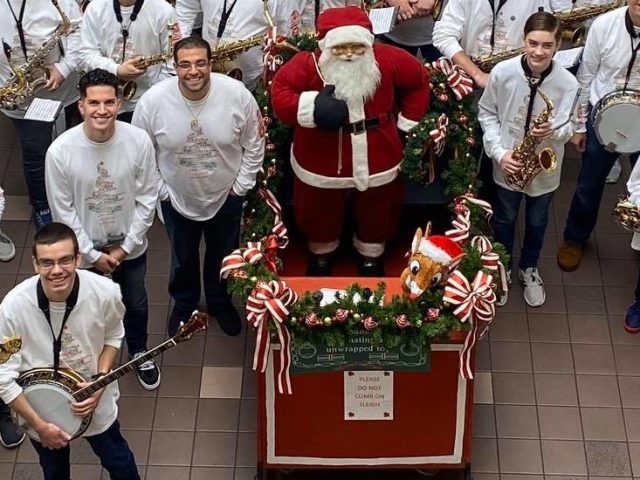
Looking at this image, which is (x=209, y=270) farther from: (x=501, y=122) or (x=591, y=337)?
(x=591, y=337)

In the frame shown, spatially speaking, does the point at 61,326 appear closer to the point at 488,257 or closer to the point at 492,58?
the point at 488,257

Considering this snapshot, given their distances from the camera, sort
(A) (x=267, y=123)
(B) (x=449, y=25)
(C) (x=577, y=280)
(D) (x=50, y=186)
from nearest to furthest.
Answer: (D) (x=50, y=186), (A) (x=267, y=123), (B) (x=449, y=25), (C) (x=577, y=280)

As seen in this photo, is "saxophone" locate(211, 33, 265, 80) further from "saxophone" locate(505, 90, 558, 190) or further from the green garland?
"saxophone" locate(505, 90, 558, 190)

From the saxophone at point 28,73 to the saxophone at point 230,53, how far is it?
78 cm

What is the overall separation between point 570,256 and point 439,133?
5.27 feet

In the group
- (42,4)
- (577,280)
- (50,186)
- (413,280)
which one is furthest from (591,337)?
(42,4)

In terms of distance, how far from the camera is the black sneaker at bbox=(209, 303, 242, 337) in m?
5.84

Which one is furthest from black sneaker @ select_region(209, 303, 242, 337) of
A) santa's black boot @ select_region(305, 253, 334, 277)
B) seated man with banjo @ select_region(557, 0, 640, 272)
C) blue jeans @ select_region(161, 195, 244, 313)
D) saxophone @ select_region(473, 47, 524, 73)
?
seated man with banjo @ select_region(557, 0, 640, 272)

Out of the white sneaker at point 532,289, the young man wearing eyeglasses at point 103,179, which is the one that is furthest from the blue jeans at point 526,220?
the young man wearing eyeglasses at point 103,179

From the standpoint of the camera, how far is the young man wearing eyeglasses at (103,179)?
4762 mm

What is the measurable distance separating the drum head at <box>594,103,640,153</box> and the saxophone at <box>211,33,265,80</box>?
73.0 inches

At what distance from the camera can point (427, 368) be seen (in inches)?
182

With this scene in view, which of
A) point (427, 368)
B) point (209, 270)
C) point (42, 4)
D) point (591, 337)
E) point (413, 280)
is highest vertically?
point (42, 4)

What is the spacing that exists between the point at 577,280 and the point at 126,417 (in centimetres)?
263
